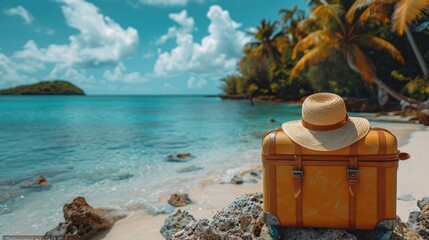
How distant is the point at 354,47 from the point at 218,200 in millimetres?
15175

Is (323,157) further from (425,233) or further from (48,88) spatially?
(48,88)

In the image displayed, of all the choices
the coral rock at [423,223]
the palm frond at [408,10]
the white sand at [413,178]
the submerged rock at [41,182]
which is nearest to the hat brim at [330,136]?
the coral rock at [423,223]

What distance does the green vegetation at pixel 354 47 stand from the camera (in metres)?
15.2

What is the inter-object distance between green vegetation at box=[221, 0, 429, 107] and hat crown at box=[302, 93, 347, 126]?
35.4 ft

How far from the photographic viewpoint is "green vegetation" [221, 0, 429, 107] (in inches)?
597

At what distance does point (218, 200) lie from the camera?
4.76 m

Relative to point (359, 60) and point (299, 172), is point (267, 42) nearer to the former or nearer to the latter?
point (359, 60)

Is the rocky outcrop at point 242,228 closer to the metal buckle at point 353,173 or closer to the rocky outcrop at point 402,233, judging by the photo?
the rocky outcrop at point 402,233

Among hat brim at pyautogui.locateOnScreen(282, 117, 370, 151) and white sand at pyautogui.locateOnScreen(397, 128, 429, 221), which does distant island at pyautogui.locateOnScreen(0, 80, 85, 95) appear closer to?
white sand at pyautogui.locateOnScreen(397, 128, 429, 221)

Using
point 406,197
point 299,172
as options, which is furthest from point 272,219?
point 406,197

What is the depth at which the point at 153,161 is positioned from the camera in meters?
8.05

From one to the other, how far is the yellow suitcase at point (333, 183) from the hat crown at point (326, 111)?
0.23 metres

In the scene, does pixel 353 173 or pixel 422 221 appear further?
pixel 422 221

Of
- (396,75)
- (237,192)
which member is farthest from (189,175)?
(396,75)
